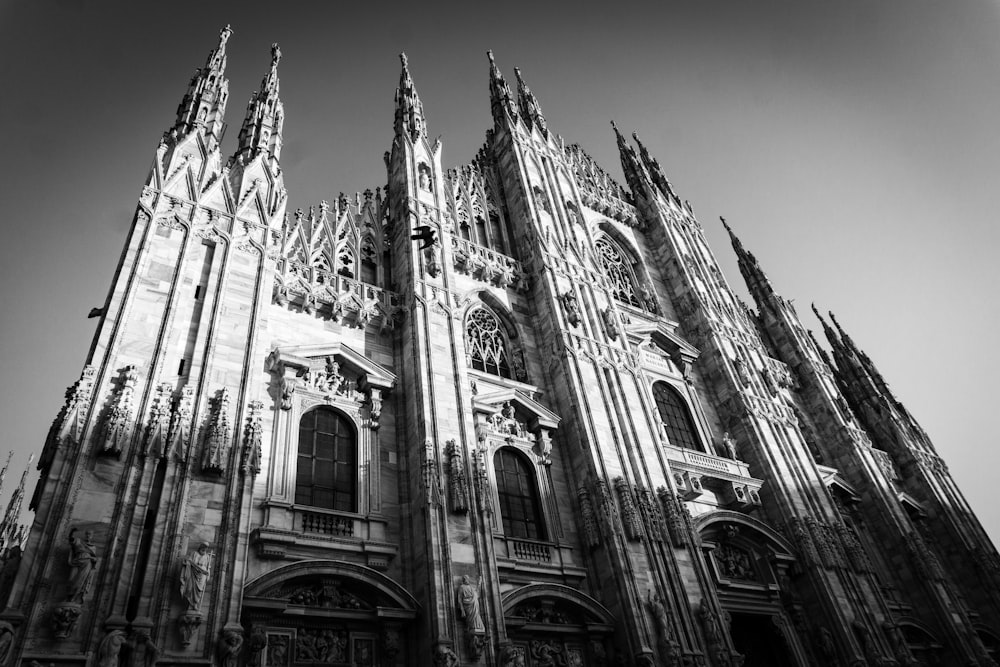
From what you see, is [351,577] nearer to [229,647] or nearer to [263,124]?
[229,647]

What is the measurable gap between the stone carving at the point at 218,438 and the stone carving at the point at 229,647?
9.04 feet

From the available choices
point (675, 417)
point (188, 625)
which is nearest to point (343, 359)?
point (188, 625)

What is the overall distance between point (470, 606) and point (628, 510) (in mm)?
4974

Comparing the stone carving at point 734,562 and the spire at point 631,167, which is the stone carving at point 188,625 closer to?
the stone carving at point 734,562

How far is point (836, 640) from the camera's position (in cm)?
1677

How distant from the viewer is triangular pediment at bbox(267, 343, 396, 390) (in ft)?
48.9

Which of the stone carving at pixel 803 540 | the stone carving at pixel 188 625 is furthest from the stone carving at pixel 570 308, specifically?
the stone carving at pixel 188 625

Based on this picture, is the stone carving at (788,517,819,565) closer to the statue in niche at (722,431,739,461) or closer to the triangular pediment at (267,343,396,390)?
the statue in niche at (722,431,739,461)

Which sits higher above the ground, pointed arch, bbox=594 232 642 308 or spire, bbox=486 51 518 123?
spire, bbox=486 51 518 123

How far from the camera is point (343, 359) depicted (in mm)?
15820

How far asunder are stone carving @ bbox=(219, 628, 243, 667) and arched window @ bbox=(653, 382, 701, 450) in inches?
542

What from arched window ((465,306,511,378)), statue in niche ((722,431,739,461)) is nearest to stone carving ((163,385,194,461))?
arched window ((465,306,511,378))

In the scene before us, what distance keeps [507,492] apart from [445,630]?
15.2ft

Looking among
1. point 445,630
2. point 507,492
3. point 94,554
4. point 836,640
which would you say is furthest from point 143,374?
point 836,640
